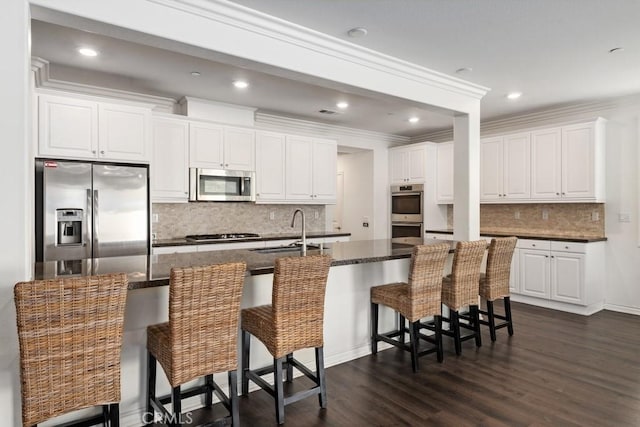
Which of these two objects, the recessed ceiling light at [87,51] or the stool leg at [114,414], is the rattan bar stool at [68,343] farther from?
the recessed ceiling light at [87,51]

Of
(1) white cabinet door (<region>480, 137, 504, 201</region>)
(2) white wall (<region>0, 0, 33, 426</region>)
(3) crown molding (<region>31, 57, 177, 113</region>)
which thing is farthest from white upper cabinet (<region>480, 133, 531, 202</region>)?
(2) white wall (<region>0, 0, 33, 426</region>)

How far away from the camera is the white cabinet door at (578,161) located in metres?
4.79

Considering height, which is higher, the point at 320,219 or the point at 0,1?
the point at 0,1

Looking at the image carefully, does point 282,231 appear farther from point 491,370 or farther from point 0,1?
point 0,1

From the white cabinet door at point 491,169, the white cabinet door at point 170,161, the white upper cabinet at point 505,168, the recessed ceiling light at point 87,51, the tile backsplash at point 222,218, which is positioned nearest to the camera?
the recessed ceiling light at point 87,51

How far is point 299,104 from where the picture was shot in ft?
16.9

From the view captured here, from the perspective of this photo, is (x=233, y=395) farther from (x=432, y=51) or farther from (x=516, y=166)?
(x=516, y=166)

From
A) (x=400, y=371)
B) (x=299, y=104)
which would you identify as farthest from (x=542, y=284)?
(x=299, y=104)

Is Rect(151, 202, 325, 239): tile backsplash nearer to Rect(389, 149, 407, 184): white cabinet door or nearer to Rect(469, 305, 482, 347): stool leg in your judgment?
Rect(389, 149, 407, 184): white cabinet door

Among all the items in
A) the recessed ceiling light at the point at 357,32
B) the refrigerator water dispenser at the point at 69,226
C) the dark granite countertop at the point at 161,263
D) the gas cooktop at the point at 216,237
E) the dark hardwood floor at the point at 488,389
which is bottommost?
the dark hardwood floor at the point at 488,389

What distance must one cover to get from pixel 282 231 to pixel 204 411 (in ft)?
11.7

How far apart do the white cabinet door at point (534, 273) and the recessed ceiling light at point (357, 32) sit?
3.77 m

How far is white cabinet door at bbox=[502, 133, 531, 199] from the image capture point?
5.39 m

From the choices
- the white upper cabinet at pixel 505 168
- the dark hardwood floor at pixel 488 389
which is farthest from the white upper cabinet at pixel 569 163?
the dark hardwood floor at pixel 488 389
